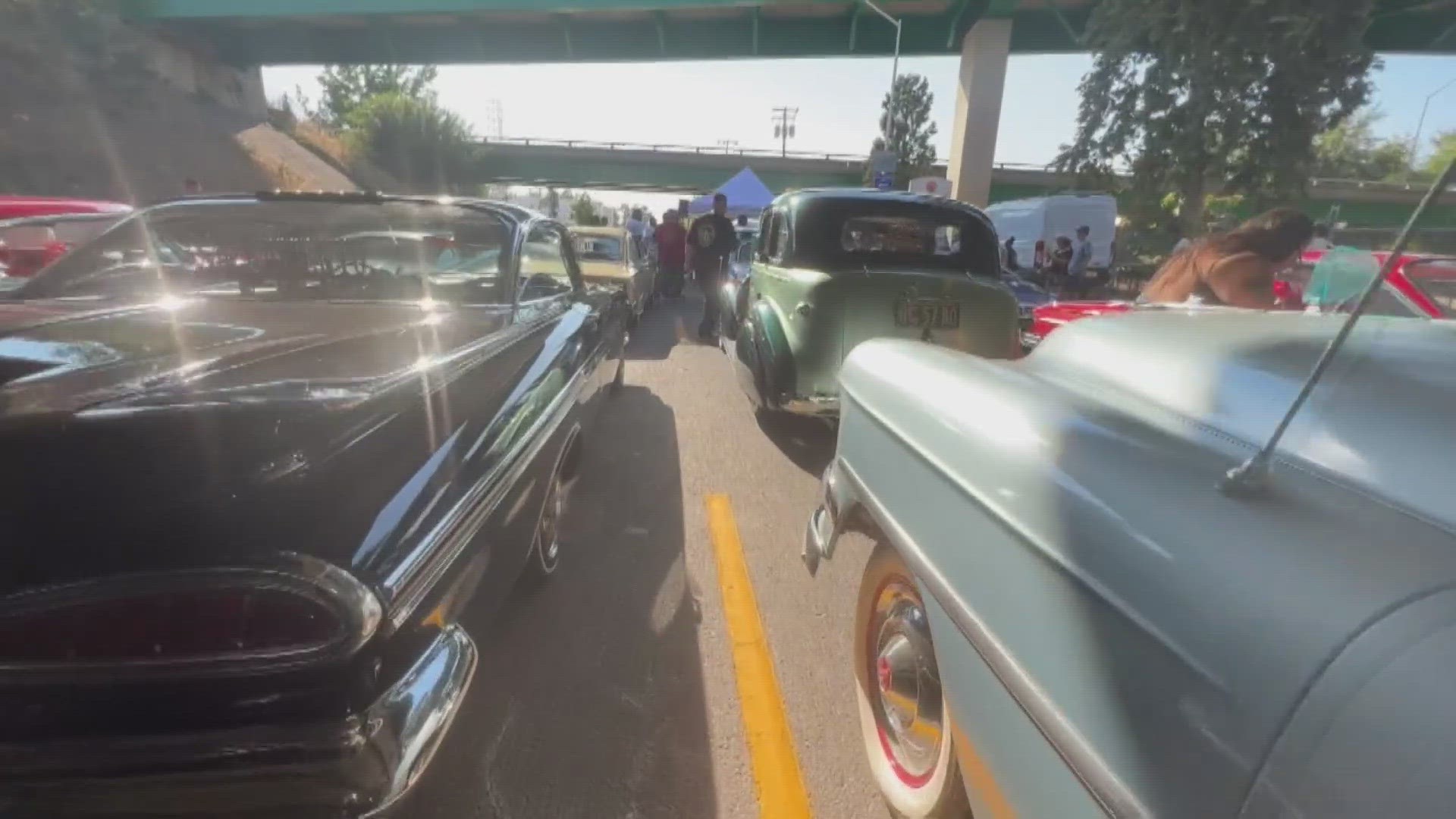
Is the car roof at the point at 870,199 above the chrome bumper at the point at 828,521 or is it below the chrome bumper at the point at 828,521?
above

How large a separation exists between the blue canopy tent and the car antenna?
67.3 ft

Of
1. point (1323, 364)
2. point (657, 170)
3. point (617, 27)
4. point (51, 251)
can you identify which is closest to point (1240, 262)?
point (1323, 364)

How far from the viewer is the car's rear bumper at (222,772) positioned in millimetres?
1306

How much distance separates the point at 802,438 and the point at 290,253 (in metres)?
3.73

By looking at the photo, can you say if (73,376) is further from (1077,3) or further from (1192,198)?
(1077,3)

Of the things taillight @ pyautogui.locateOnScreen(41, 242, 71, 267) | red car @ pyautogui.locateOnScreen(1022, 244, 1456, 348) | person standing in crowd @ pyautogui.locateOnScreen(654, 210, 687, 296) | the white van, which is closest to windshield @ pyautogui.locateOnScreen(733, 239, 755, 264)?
person standing in crowd @ pyautogui.locateOnScreen(654, 210, 687, 296)

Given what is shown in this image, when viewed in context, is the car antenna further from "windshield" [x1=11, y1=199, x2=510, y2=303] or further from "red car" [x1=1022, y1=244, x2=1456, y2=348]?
"red car" [x1=1022, y1=244, x2=1456, y2=348]

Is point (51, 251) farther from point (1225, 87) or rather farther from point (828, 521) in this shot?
point (1225, 87)

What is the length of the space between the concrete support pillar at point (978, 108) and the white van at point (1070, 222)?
218 inches

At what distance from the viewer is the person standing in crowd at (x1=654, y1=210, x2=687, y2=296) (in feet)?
42.7

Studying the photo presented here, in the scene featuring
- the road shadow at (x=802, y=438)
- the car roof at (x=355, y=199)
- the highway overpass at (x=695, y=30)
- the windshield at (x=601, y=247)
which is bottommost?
the road shadow at (x=802, y=438)

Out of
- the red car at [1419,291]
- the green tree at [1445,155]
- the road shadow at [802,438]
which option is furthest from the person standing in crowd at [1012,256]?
the green tree at [1445,155]

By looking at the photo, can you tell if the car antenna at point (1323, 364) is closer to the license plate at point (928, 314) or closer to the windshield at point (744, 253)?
the license plate at point (928, 314)

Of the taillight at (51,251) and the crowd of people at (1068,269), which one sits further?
the crowd of people at (1068,269)
